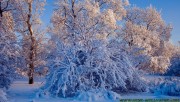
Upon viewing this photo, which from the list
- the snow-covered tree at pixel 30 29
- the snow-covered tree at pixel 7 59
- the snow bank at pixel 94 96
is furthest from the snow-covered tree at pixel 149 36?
the snow bank at pixel 94 96

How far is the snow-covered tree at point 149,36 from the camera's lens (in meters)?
31.3

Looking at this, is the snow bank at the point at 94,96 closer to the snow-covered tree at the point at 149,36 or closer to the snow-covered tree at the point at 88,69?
the snow-covered tree at the point at 88,69

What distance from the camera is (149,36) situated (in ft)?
109

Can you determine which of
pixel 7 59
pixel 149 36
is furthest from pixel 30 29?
pixel 149 36

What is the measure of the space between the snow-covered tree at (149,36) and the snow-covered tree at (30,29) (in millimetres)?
7939

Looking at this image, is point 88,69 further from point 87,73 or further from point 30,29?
point 30,29

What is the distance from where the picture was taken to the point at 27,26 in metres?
22.8

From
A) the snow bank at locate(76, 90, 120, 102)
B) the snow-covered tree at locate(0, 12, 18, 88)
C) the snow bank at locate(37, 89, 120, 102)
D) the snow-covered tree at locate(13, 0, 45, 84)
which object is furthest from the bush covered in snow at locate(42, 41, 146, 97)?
the snow-covered tree at locate(13, 0, 45, 84)

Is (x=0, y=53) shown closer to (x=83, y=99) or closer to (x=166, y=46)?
(x=83, y=99)

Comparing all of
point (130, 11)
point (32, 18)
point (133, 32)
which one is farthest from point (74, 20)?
point (130, 11)

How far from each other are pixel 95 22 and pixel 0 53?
11.4 meters

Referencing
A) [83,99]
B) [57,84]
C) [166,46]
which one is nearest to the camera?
[83,99]

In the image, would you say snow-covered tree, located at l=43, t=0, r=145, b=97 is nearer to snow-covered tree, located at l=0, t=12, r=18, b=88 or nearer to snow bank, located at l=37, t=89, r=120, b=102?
snow bank, located at l=37, t=89, r=120, b=102

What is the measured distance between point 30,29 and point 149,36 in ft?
46.7
